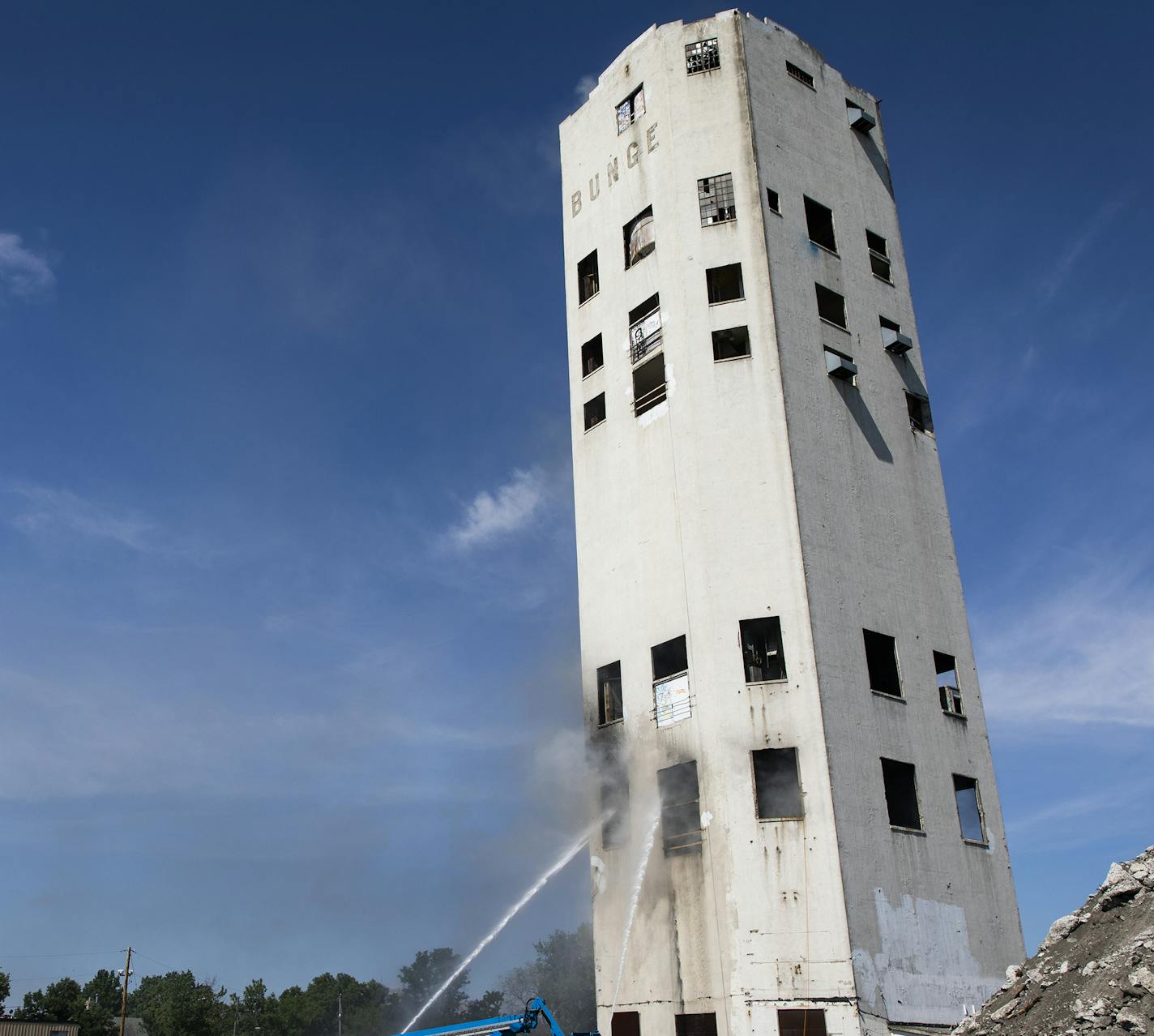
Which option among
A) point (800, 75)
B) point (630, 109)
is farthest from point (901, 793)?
point (630, 109)

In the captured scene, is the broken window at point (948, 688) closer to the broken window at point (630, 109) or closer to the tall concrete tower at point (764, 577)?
the tall concrete tower at point (764, 577)

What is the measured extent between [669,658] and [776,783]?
5.18 metres

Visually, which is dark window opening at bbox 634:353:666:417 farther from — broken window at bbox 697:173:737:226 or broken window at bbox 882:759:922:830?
broken window at bbox 882:759:922:830

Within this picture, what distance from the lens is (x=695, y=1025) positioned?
26172mm

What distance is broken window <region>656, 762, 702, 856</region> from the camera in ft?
91.8

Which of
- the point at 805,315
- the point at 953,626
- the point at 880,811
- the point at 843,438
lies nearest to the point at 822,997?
the point at 880,811

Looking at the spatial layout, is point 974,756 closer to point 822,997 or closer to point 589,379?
point 822,997

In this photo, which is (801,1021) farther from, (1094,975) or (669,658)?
(669,658)

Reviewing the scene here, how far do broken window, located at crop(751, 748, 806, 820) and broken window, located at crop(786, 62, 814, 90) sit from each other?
24547mm

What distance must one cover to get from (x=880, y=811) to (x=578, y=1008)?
36.9 metres

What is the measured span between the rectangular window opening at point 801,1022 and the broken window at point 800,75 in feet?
101

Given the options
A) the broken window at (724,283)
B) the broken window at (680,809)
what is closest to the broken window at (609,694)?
the broken window at (680,809)

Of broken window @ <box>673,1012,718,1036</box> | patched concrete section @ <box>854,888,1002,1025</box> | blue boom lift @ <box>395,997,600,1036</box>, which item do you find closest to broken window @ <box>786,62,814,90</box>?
patched concrete section @ <box>854,888,1002,1025</box>

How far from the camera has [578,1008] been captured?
57406mm
